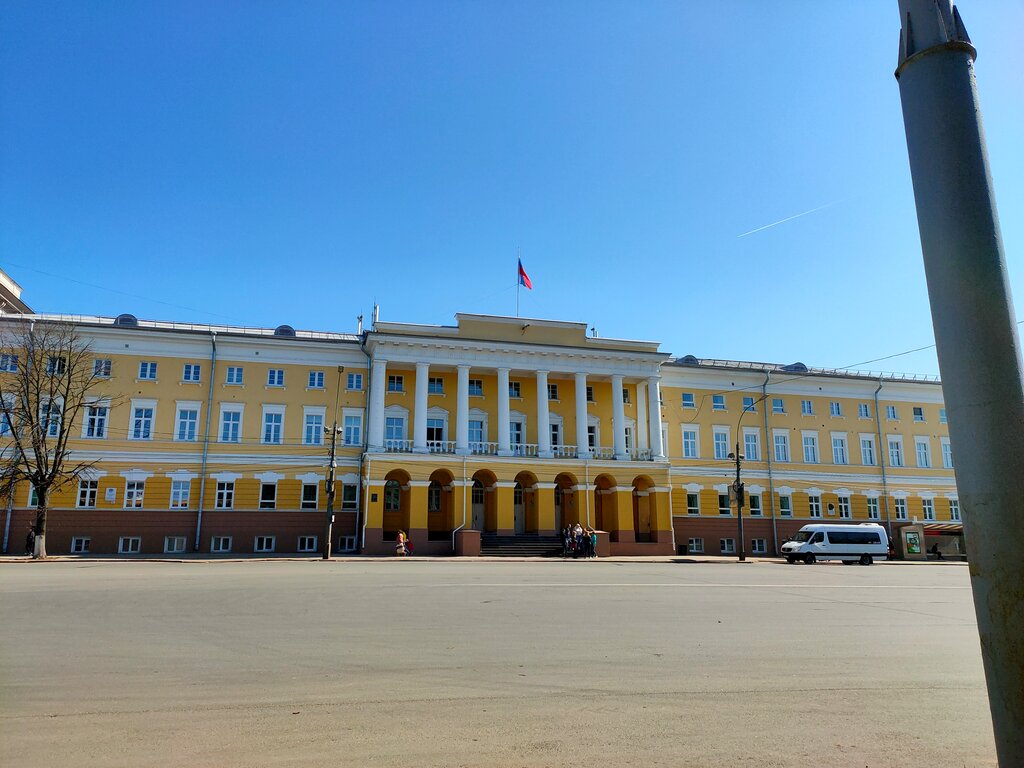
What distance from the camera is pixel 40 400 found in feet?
113

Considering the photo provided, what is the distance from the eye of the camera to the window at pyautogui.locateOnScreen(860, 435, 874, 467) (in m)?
50.4

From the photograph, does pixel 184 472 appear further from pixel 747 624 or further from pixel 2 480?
pixel 747 624

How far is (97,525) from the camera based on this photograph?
36531mm

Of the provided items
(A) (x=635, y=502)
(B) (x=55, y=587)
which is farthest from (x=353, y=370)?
(B) (x=55, y=587)

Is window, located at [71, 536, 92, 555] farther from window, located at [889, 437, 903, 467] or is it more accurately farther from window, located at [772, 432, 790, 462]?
window, located at [889, 437, 903, 467]

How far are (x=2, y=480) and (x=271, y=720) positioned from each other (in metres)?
34.8

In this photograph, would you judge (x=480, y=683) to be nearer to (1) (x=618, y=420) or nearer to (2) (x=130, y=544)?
(2) (x=130, y=544)

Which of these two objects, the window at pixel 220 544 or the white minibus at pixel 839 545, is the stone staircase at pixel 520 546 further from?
the window at pixel 220 544

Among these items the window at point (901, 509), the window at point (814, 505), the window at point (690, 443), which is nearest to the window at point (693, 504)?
the window at point (690, 443)

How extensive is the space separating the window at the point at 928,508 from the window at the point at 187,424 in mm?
49228

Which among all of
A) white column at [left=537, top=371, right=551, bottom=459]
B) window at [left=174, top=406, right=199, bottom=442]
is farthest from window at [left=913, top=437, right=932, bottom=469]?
window at [left=174, top=406, right=199, bottom=442]

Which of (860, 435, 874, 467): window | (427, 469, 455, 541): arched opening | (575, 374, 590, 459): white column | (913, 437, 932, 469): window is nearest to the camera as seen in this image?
(427, 469, 455, 541): arched opening

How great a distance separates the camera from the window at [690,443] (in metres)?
47.4

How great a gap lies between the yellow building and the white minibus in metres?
7.77
